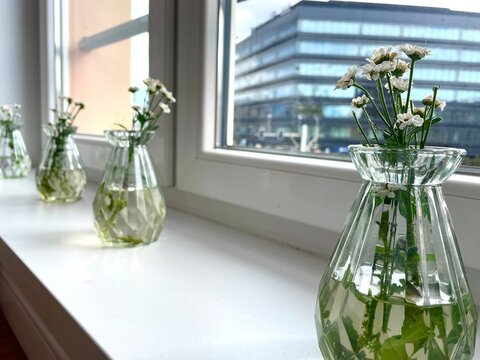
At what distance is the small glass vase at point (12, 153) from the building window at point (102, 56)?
19 cm

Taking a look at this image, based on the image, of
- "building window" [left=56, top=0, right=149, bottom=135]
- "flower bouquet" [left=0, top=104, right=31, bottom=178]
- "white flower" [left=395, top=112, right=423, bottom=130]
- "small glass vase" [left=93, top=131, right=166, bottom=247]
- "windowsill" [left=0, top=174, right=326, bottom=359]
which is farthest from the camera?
"flower bouquet" [left=0, top=104, right=31, bottom=178]

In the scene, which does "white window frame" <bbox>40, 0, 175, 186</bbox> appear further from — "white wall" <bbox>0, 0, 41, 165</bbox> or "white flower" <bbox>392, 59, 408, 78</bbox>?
"white flower" <bbox>392, 59, 408, 78</bbox>

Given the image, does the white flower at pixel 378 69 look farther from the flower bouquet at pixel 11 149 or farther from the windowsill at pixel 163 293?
the flower bouquet at pixel 11 149

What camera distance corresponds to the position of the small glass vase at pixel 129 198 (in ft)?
1.94

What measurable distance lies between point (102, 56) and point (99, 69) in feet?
0.15

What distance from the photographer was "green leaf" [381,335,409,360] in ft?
0.84

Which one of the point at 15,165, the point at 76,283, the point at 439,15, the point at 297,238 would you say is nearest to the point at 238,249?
the point at 297,238

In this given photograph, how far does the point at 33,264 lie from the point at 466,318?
1.41 ft

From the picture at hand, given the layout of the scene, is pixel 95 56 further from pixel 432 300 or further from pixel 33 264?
pixel 432 300

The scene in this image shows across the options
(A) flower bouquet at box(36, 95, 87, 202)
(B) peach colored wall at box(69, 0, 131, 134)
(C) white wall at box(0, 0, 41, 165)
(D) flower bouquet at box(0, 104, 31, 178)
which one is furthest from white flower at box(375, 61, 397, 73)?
(C) white wall at box(0, 0, 41, 165)

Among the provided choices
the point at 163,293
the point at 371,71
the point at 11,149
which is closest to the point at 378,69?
the point at 371,71

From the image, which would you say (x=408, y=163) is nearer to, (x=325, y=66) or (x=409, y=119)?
(x=409, y=119)

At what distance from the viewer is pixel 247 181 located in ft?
2.19

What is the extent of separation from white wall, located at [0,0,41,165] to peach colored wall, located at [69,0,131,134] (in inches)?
4.9
